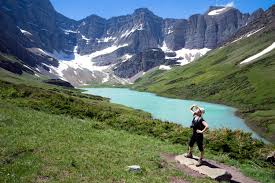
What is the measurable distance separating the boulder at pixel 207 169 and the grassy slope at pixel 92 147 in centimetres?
168

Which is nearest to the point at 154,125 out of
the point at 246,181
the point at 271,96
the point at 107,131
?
the point at 107,131

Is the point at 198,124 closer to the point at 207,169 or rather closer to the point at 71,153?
the point at 207,169

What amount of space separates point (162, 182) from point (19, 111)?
23993 mm

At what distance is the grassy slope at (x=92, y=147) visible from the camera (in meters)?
23.1

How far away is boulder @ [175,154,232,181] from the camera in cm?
2658

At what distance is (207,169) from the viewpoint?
91.2ft

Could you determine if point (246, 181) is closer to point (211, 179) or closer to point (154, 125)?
point (211, 179)

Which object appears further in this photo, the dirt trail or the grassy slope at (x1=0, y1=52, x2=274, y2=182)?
the dirt trail

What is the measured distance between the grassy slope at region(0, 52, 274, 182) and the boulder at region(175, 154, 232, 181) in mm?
1676

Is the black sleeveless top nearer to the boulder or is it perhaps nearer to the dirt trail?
the boulder

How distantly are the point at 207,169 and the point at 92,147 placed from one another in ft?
29.6

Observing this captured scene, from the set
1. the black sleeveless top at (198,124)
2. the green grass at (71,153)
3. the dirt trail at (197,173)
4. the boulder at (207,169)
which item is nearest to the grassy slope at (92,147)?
the green grass at (71,153)

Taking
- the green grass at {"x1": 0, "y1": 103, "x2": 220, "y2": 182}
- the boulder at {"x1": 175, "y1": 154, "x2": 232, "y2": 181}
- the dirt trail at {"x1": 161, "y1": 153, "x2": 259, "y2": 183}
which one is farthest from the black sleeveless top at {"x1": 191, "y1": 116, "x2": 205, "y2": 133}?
the green grass at {"x1": 0, "y1": 103, "x2": 220, "y2": 182}

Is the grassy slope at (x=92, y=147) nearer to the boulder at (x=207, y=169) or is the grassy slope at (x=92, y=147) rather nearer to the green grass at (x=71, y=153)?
the green grass at (x=71, y=153)
